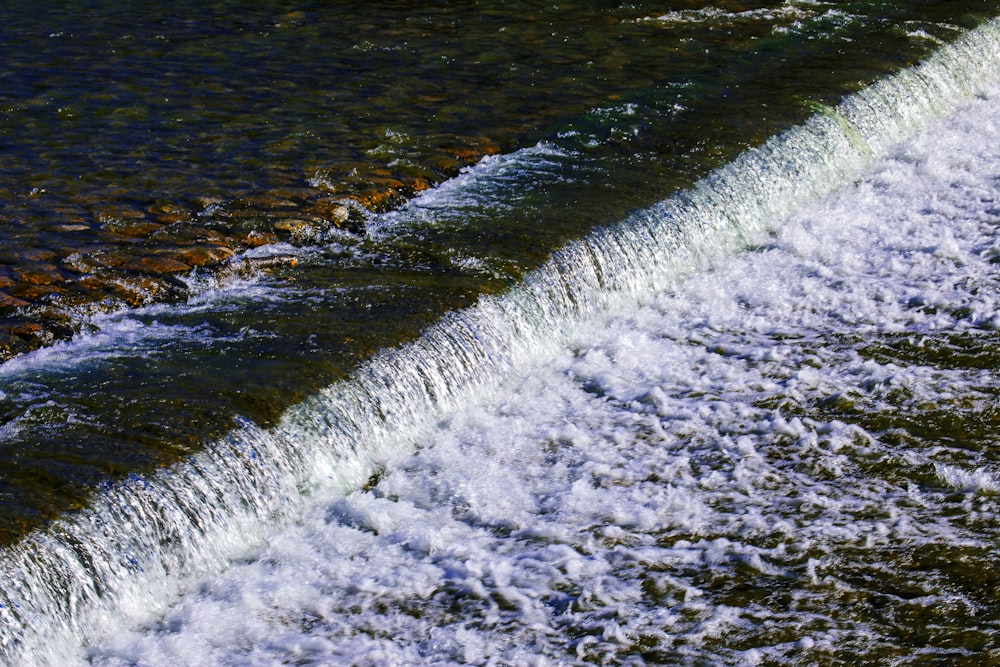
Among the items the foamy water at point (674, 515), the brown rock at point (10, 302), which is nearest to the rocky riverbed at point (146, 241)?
the brown rock at point (10, 302)

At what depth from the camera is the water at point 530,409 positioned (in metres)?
3.97

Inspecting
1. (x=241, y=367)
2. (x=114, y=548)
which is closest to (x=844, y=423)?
(x=241, y=367)

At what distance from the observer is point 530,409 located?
5.42 meters

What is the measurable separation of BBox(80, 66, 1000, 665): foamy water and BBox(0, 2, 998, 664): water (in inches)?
0.7

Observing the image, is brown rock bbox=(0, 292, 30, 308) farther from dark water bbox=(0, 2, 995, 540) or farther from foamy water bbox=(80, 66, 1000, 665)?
foamy water bbox=(80, 66, 1000, 665)

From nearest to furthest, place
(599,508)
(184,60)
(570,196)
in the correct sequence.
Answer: (599,508) < (570,196) < (184,60)

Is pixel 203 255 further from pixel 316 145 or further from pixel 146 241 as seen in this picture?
pixel 316 145

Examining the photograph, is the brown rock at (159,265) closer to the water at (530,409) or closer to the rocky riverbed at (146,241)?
the rocky riverbed at (146,241)

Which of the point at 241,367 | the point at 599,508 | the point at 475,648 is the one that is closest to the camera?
the point at 475,648

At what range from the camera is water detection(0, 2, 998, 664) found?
3973 mm

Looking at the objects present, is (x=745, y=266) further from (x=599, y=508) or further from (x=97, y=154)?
(x=97, y=154)

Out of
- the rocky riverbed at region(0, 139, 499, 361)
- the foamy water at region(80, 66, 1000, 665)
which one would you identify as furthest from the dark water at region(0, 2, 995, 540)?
the foamy water at region(80, 66, 1000, 665)

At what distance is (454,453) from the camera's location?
5.03 m

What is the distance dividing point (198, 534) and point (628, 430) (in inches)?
80.4
